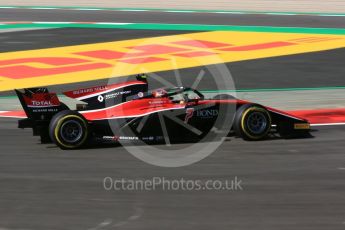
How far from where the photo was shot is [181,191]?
7957 mm

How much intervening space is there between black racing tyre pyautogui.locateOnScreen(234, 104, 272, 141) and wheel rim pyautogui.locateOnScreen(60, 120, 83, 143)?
2.36m

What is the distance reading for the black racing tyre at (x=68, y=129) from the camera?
9.82 m

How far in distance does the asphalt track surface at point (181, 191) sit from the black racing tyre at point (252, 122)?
0.46 feet

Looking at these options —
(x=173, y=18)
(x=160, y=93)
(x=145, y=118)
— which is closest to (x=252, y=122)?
(x=160, y=93)

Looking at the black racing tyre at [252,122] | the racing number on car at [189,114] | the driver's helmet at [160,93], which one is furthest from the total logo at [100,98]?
the black racing tyre at [252,122]

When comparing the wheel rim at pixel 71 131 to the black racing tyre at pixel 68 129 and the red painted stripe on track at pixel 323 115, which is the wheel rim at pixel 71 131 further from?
the red painted stripe on track at pixel 323 115

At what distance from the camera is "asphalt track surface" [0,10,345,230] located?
694 cm

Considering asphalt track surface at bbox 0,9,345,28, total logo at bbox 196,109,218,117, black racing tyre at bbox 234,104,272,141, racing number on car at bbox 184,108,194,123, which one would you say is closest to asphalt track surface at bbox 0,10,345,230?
black racing tyre at bbox 234,104,272,141

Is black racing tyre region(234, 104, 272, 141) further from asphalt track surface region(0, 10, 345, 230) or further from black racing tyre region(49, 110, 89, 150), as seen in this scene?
black racing tyre region(49, 110, 89, 150)

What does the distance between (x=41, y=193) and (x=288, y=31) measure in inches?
695

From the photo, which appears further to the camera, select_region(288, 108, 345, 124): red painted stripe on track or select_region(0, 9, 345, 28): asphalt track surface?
select_region(0, 9, 345, 28): asphalt track surface

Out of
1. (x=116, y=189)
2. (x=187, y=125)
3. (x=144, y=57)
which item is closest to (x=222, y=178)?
(x=116, y=189)

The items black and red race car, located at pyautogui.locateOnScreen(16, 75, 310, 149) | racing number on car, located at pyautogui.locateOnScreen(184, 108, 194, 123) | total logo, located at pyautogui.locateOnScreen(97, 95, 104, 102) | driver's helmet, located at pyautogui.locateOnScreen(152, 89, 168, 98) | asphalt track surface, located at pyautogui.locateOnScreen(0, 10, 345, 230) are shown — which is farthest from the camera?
total logo, located at pyautogui.locateOnScreen(97, 95, 104, 102)

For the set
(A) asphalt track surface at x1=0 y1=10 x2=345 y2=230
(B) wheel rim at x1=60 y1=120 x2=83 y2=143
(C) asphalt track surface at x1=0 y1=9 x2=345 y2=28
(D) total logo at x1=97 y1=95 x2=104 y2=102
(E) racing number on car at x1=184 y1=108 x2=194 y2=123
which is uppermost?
(C) asphalt track surface at x1=0 y1=9 x2=345 y2=28
